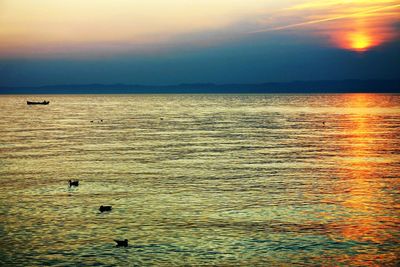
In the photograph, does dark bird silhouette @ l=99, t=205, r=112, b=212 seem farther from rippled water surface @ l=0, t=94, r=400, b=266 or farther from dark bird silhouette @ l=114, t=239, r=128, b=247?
dark bird silhouette @ l=114, t=239, r=128, b=247

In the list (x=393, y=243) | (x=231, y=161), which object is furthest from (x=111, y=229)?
(x=231, y=161)

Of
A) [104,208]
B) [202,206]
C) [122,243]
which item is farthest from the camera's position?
[202,206]

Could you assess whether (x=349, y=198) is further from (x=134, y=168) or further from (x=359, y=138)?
(x=359, y=138)

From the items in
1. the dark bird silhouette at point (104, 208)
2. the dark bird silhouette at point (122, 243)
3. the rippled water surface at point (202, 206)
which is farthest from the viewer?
the dark bird silhouette at point (104, 208)

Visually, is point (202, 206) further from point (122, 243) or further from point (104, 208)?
point (122, 243)

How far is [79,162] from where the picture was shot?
6675 cm

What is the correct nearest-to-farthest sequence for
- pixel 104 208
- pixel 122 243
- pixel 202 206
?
1. pixel 122 243
2. pixel 104 208
3. pixel 202 206

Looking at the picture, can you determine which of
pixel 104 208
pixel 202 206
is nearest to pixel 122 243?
Result: pixel 104 208

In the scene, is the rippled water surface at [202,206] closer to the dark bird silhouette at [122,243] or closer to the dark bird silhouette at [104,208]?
the dark bird silhouette at [122,243]

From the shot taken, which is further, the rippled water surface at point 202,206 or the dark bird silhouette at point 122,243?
the dark bird silhouette at point 122,243

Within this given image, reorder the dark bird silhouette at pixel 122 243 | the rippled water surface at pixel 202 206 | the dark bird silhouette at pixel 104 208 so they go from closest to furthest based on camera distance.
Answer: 1. the rippled water surface at pixel 202 206
2. the dark bird silhouette at pixel 122 243
3. the dark bird silhouette at pixel 104 208

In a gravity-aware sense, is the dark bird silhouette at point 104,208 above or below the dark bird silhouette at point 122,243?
above

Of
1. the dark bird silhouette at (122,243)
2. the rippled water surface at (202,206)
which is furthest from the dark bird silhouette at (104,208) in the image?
the dark bird silhouette at (122,243)

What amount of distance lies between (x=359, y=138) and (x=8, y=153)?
59061 millimetres
